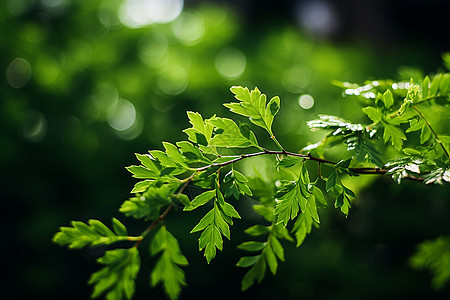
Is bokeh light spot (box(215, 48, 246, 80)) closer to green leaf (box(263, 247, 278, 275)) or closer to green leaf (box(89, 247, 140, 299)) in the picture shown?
green leaf (box(263, 247, 278, 275))

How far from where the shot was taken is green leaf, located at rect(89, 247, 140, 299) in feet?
2.41

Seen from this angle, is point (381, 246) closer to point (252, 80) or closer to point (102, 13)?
point (252, 80)

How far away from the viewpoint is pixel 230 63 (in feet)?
9.99

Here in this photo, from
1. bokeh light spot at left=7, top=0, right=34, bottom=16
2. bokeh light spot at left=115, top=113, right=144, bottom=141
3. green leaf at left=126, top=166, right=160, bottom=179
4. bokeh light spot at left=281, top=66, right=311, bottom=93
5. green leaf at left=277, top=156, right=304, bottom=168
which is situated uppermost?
bokeh light spot at left=7, top=0, right=34, bottom=16

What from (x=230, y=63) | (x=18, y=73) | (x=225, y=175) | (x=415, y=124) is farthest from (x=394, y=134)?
(x=18, y=73)

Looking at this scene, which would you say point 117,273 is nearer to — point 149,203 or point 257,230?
point 149,203

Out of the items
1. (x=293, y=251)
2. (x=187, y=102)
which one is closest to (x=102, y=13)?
(x=187, y=102)

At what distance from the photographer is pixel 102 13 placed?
10.6 feet

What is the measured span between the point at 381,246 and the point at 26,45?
2.50m

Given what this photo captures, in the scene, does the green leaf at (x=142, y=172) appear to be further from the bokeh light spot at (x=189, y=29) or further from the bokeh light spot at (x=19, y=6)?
the bokeh light spot at (x=19, y=6)

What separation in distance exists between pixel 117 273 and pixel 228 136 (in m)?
0.29

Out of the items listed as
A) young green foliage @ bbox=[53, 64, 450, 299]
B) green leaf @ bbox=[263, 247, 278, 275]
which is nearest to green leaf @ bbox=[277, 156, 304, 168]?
young green foliage @ bbox=[53, 64, 450, 299]

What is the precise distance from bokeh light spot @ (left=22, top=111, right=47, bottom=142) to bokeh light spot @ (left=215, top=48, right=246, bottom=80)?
3.69 feet

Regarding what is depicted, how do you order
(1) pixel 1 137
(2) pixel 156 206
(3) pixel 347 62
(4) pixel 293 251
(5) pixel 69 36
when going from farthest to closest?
(3) pixel 347 62, (5) pixel 69 36, (1) pixel 1 137, (4) pixel 293 251, (2) pixel 156 206
